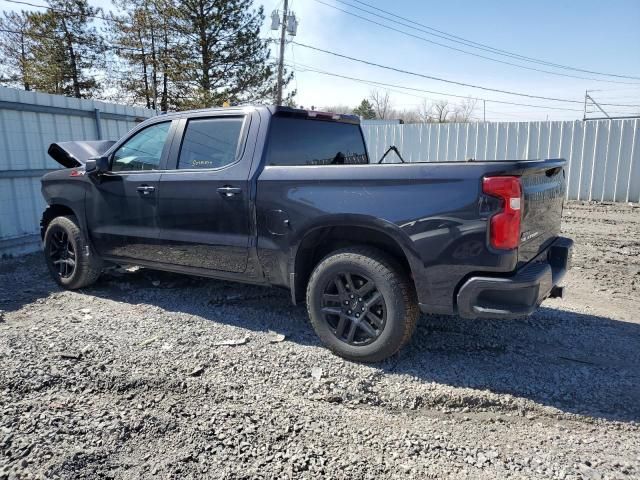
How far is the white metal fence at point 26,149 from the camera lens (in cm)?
735

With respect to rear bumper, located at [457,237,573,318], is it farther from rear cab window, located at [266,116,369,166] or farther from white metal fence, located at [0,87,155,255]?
white metal fence, located at [0,87,155,255]

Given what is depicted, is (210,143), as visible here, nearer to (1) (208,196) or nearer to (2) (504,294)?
(1) (208,196)

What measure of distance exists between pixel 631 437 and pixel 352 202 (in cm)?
215

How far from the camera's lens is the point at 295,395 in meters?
3.11

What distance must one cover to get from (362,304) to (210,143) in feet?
6.57

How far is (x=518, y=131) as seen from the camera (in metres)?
13.4

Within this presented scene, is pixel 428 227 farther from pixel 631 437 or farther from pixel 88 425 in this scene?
pixel 88 425

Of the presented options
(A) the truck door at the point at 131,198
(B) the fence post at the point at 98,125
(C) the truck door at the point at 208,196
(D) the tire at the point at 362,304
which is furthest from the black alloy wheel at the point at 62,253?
(B) the fence post at the point at 98,125

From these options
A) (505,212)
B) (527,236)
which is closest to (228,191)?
(505,212)

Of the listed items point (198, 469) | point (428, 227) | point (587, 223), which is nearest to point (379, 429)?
point (198, 469)

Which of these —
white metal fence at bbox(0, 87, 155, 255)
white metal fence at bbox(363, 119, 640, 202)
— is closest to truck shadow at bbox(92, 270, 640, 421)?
white metal fence at bbox(0, 87, 155, 255)

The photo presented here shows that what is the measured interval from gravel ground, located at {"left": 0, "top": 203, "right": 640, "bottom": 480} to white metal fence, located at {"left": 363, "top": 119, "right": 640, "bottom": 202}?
8.63 meters

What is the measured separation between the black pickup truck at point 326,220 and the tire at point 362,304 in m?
0.01

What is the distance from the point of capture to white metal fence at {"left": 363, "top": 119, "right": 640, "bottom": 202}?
39.3 ft
